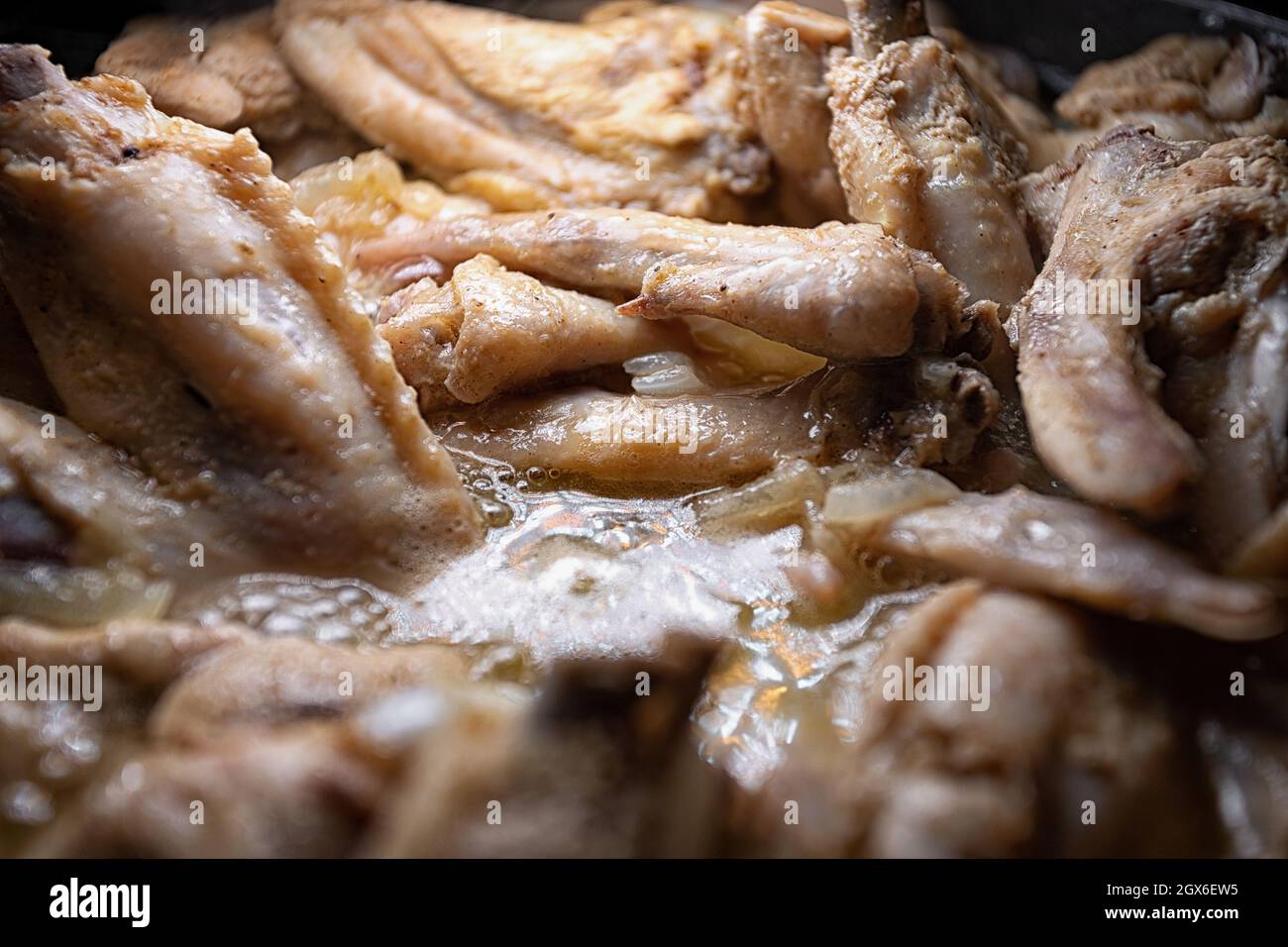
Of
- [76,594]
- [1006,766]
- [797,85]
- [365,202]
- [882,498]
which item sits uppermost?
[797,85]

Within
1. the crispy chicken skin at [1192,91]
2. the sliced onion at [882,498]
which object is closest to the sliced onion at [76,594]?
the sliced onion at [882,498]

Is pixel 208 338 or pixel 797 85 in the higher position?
pixel 797 85

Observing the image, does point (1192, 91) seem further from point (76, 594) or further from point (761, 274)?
point (76, 594)

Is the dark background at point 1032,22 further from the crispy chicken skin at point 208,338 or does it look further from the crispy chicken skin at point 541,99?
the crispy chicken skin at point 208,338


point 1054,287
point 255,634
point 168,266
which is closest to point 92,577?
point 255,634

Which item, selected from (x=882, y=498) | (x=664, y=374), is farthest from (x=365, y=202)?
(x=882, y=498)

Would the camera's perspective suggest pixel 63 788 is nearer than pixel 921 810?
No
